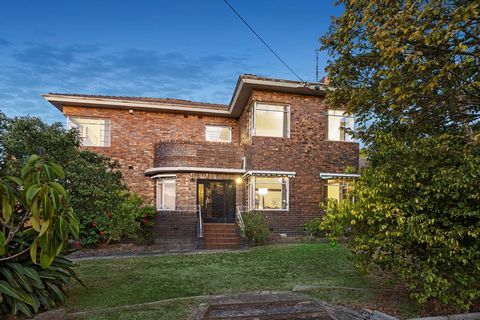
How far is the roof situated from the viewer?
15.1 meters

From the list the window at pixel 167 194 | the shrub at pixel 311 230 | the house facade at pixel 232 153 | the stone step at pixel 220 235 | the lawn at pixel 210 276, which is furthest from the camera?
the window at pixel 167 194

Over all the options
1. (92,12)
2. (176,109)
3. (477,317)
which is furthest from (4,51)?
(477,317)

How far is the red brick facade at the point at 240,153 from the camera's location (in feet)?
51.6

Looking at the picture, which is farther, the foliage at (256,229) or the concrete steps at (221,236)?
the concrete steps at (221,236)

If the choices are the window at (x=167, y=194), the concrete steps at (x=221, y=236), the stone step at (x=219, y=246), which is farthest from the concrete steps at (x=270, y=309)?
the window at (x=167, y=194)

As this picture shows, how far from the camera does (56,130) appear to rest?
6879 millimetres

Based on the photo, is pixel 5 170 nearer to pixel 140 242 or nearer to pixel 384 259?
pixel 384 259

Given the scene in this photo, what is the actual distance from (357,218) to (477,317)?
2.27 meters

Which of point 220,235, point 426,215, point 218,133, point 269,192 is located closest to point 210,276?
point 426,215

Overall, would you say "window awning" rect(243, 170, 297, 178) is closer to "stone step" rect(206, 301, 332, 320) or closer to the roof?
the roof

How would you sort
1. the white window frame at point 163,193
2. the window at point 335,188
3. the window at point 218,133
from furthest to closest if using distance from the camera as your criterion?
1. the window at point 218,133
2. the white window frame at point 163,193
3. the window at point 335,188

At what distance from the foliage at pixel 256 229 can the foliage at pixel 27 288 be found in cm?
911

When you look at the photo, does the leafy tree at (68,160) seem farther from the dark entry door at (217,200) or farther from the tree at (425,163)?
the dark entry door at (217,200)

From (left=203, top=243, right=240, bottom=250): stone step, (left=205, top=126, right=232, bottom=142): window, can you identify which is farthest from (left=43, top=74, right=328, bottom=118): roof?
(left=203, top=243, right=240, bottom=250): stone step
